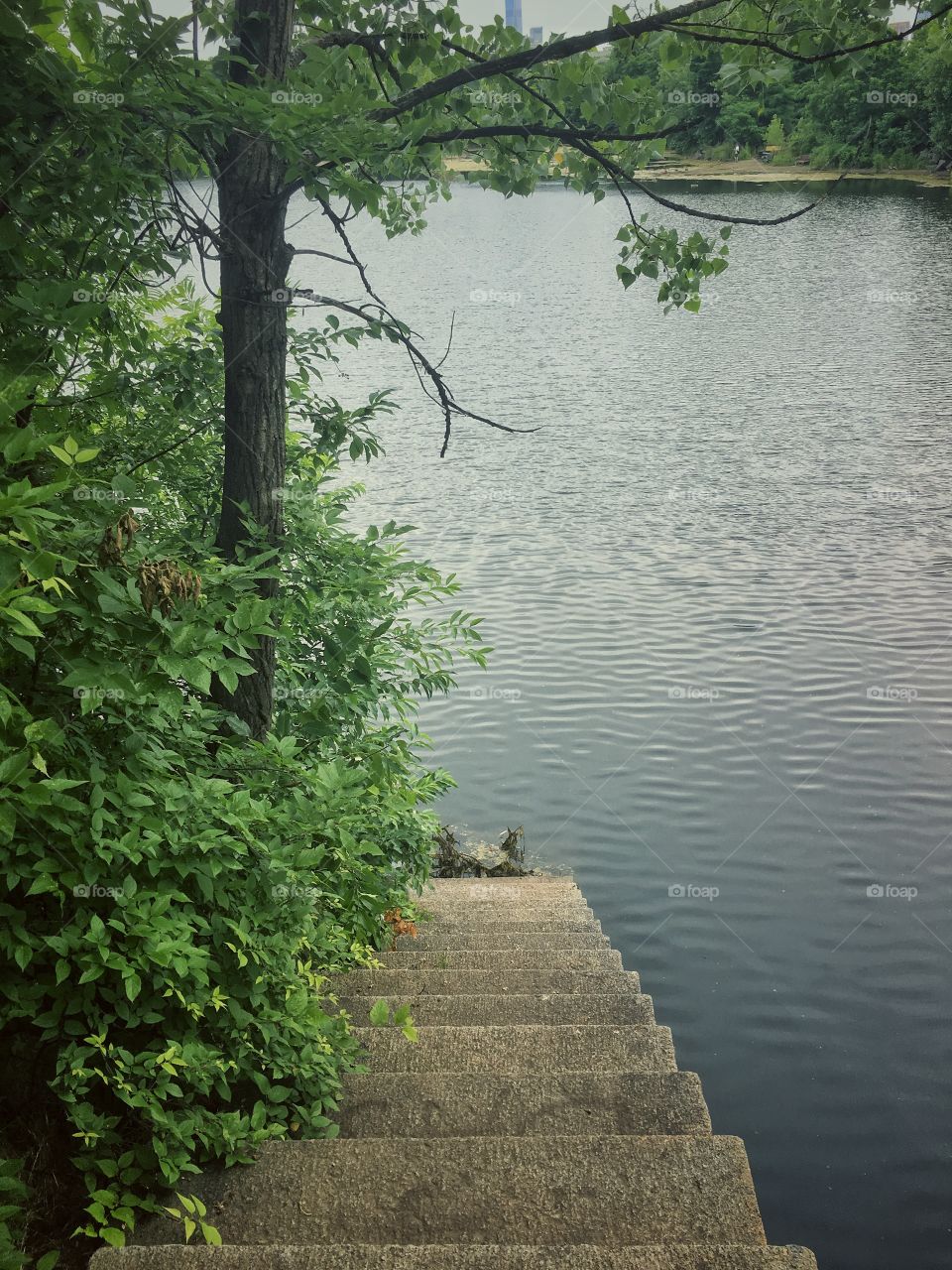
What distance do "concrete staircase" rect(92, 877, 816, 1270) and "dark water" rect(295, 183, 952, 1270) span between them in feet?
10.8

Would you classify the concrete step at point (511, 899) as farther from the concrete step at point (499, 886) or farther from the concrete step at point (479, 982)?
the concrete step at point (479, 982)

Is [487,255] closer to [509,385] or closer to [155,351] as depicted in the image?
[509,385]

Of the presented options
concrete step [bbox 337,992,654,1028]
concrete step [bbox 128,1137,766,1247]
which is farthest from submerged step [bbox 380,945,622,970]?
concrete step [bbox 128,1137,766,1247]

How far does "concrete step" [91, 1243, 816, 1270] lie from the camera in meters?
2.60

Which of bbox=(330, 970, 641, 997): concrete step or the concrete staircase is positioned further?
bbox=(330, 970, 641, 997): concrete step

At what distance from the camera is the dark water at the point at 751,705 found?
7734 millimetres

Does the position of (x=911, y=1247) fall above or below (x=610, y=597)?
below

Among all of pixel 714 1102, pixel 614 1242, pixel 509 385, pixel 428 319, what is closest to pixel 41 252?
pixel 614 1242

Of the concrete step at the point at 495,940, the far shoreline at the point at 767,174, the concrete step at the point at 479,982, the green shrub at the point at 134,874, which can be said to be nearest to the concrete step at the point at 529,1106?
the green shrub at the point at 134,874

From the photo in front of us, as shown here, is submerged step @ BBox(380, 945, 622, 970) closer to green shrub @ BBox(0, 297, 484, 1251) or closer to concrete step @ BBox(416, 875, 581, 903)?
green shrub @ BBox(0, 297, 484, 1251)

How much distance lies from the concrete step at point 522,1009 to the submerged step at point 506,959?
1.70 feet

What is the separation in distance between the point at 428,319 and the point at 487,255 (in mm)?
16844

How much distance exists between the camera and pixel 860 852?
34.0ft

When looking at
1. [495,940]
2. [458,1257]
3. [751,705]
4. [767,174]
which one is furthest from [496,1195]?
[767,174]
